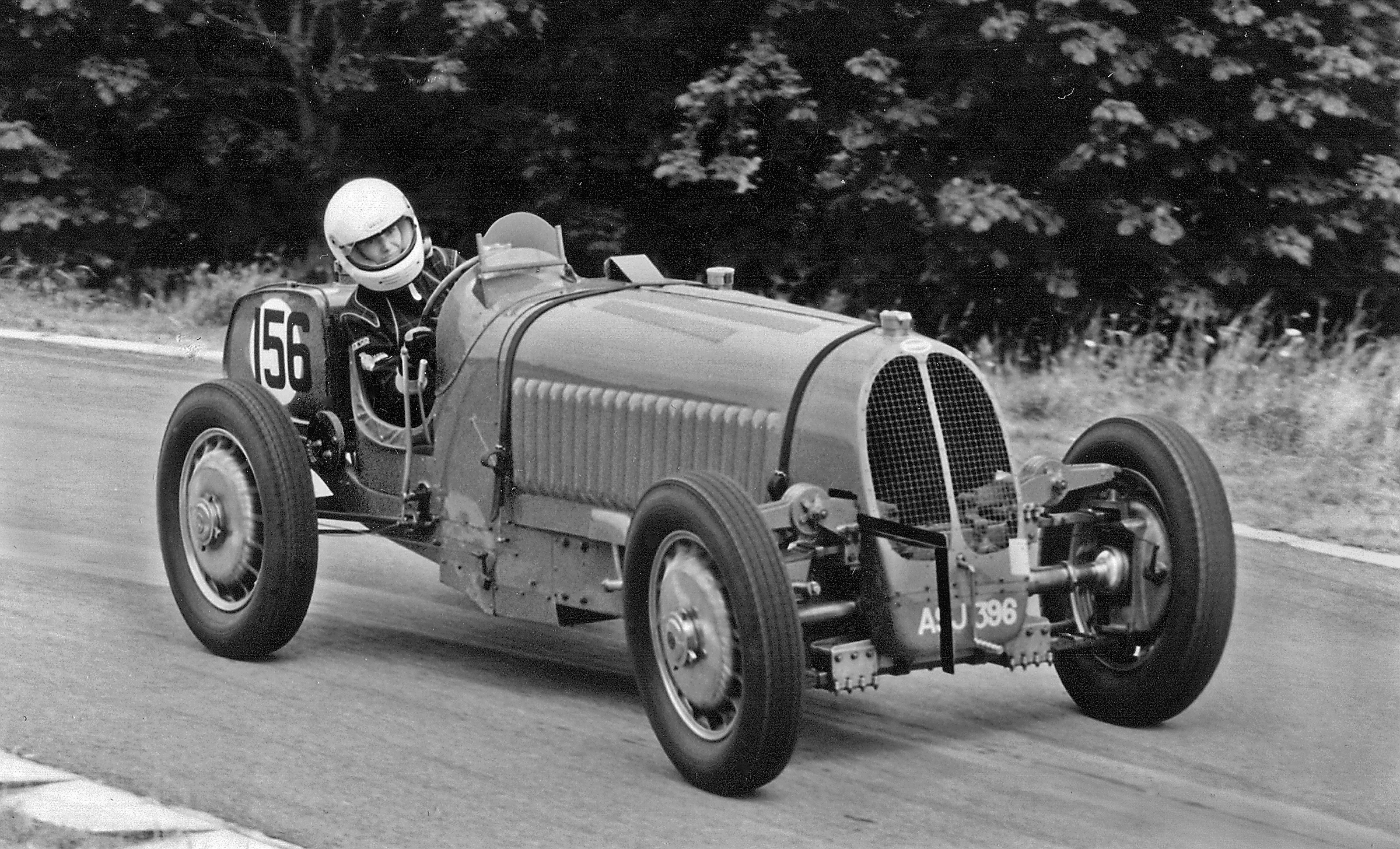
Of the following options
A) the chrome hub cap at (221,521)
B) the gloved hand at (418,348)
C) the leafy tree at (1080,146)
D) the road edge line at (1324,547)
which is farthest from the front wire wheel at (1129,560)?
the leafy tree at (1080,146)

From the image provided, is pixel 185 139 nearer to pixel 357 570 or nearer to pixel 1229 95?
pixel 1229 95

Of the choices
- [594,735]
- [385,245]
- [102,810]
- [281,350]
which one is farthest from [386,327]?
[102,810]

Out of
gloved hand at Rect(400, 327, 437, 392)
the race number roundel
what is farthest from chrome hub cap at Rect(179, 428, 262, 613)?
gloved hand at Rect(400, 327, 437, 392)

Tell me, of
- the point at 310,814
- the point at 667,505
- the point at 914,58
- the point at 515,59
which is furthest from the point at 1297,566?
the point at 515,59

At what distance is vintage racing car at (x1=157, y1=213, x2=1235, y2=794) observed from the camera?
17.3 feet

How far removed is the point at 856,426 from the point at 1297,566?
369cm

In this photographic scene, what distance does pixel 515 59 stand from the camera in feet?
58.5

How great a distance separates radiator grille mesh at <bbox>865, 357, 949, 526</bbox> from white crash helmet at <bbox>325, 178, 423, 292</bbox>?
2.39 meters

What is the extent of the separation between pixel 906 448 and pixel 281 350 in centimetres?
303

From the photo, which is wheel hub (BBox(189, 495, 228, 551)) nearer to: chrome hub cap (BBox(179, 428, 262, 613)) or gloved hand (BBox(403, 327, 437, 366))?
chrome hub cap (BBox(179, 428, 262, 613))

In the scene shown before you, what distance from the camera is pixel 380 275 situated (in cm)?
722

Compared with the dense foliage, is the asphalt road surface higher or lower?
lower

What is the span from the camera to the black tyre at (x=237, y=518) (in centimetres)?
647

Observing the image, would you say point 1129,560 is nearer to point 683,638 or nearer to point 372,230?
point 683,638
